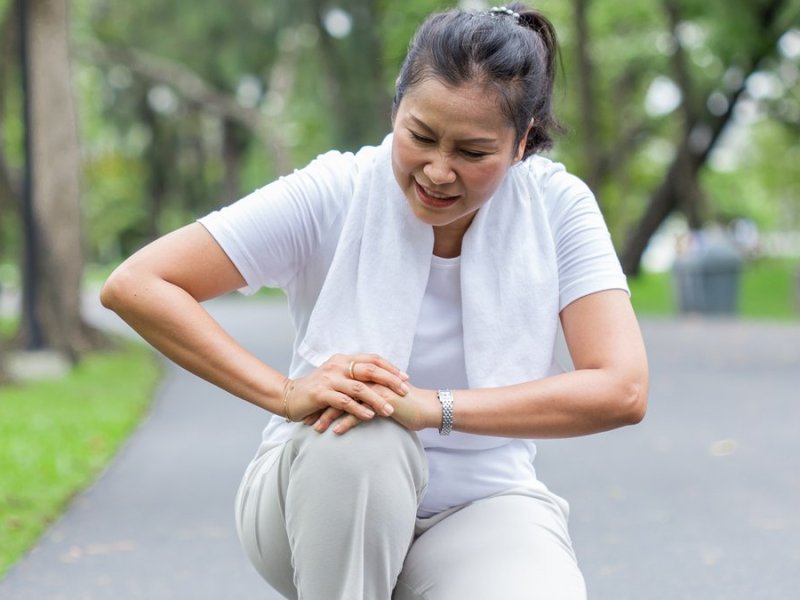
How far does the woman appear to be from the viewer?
250 centimetres

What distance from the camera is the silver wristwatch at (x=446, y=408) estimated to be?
2576mm

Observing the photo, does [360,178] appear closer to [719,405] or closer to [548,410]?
[548,410]

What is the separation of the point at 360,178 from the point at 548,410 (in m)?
0.60

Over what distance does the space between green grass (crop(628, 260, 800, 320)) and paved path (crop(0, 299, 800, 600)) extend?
30.0ft

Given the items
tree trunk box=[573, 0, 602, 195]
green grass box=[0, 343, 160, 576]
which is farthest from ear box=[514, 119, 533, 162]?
tree trunk box=[573, 0, 602, 195]

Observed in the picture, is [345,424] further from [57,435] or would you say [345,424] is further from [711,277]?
[711,277]

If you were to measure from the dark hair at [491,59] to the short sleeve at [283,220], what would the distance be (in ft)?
0.69

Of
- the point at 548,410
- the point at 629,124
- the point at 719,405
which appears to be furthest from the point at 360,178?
the point at 629,124

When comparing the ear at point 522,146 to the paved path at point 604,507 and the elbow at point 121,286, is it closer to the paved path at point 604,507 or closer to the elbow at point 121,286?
the elbow at point 121,286

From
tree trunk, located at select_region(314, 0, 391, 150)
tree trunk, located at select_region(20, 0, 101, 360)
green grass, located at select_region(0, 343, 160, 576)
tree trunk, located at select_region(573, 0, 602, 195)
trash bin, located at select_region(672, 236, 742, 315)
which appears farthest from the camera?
tree trunk, located at select_region(314, 0, 391, 150)

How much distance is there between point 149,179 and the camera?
3553 cm

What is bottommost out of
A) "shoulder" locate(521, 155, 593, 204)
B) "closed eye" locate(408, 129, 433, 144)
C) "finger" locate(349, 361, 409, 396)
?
"finger" locate(349, 361, 409, 396)

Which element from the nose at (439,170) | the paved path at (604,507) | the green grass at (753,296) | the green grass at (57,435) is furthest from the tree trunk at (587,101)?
the nose at (439,170)

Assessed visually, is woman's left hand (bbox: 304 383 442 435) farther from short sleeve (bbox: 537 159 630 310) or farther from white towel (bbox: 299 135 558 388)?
short sleeve (bbox: 537 159 630 310)
